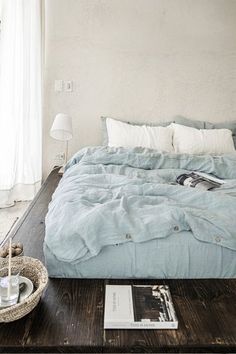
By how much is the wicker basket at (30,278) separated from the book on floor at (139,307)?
0.80 ft

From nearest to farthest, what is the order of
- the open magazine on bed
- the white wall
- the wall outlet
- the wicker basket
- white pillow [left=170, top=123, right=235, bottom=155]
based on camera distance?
1. the wicker basket
2. the open magazine on bed
3. white pillow [left=170, top=123, right=235, bottom=155]
4. the white wall
5. the wall outlet

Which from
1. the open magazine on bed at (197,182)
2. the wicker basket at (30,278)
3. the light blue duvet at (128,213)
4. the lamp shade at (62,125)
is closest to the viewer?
the wicker basket at (30,278)

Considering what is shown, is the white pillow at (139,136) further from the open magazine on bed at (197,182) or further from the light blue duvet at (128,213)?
the open magazine on bed at (197,182)

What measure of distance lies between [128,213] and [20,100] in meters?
2.02

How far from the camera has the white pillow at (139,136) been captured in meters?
2.69

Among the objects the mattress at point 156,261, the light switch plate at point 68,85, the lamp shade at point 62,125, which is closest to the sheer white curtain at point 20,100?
the light switch plate at point 68,85

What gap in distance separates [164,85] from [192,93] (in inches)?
12.1

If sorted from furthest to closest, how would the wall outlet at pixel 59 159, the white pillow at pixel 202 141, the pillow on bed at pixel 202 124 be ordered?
the wall outlet at pixel 59 159 < the pillow on bed at pixel 202 124 < the white pillow at pixel 202 141

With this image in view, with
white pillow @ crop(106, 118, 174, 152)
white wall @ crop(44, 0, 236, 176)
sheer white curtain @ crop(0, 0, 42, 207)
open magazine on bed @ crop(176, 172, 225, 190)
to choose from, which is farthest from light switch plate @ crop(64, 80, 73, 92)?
open magazine on bed @ crop(176, 172, 225, 190)

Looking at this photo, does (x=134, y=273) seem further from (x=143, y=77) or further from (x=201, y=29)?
(x=201, y=29)

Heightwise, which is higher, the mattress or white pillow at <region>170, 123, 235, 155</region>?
white pillow at <region>170, 123, 235, 155</region>

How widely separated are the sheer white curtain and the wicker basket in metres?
1.88

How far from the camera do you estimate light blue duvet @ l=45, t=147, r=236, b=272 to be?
Answer: 1159mm

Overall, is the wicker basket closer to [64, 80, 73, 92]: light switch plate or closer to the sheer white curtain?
the sheer white curtain
